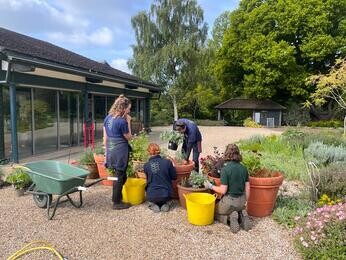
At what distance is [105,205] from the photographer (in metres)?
5.47

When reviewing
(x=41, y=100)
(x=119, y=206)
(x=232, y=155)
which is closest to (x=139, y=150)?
(x=119, y=206)

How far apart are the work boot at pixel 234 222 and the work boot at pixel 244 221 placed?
11 centimetres

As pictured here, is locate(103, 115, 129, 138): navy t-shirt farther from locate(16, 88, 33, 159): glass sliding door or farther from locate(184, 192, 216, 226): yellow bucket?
locate(16, 88, 33, 159): glass sliding door

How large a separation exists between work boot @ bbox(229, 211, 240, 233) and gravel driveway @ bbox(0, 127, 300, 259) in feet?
0.27

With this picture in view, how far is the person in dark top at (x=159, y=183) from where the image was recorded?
516 centimetres

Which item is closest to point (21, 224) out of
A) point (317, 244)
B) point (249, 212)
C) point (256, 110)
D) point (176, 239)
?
point (176, 239)

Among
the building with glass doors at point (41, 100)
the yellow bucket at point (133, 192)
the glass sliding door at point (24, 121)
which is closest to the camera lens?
the yellow bucket at point (133, 192)

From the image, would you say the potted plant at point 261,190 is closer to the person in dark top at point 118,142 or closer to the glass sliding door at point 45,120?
the person in dark top at point 118,142

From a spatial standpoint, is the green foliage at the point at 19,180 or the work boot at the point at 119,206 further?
the green foliage at the point at 19,180

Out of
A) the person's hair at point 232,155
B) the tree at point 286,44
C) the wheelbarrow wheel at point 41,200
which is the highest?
the tree at point 286,44

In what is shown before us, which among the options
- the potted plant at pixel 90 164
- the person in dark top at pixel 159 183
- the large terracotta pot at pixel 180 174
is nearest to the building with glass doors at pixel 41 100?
the potted plant at pixel 90 164

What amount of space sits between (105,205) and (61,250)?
1.65m

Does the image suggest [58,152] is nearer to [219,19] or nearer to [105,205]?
[105,205]

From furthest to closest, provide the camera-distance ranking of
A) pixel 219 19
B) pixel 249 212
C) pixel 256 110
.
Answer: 1. pixel 219 19
2. pixel 256 110
3. pixel 249 212
